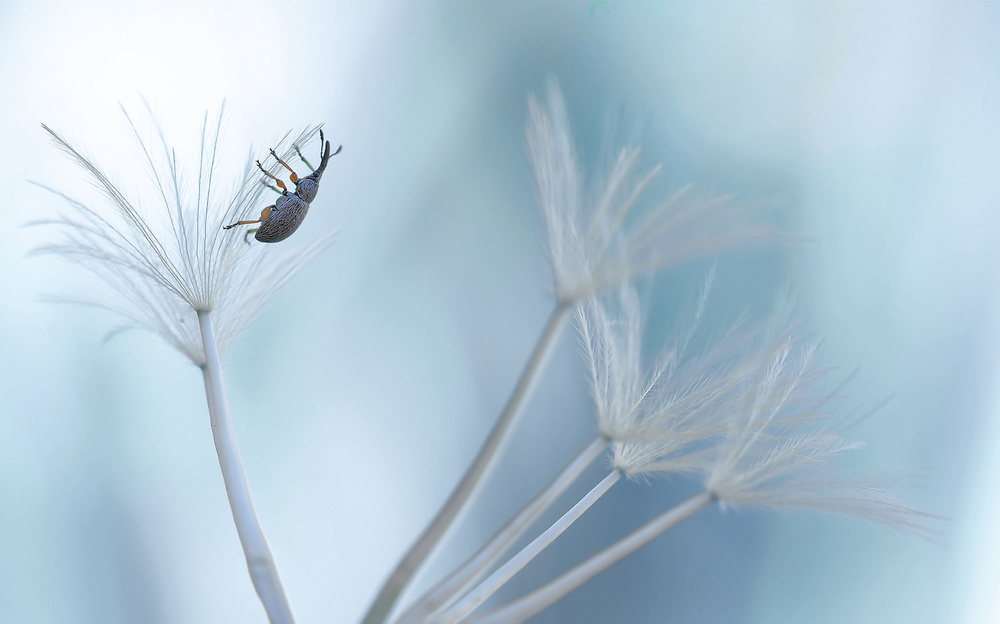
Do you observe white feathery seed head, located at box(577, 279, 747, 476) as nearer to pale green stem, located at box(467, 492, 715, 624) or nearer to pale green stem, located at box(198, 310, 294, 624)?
pale green stem, located at box(467, 492, 715, 624)

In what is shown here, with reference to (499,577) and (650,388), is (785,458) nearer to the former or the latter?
(650,388)

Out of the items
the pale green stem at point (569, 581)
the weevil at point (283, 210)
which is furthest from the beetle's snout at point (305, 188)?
the pale green stem at point (569, 581)

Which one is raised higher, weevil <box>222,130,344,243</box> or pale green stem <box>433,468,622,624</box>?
weevil <box>222,130,344,243</box>

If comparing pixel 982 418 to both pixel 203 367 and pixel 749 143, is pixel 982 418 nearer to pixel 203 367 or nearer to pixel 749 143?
pixel 749 143

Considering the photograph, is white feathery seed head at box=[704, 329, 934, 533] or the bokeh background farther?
the bokeh background

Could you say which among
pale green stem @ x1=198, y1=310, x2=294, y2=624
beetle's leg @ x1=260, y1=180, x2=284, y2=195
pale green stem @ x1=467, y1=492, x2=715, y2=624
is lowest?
pale green stem @ x1=467, y1=492, x2=715, y2=624

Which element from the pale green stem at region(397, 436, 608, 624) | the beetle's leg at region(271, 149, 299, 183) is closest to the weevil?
the beetle's leg at region(271, 149, 299, 183)

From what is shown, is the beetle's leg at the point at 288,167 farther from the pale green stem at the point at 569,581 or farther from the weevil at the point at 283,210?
the pale green stem at the point at 569,581
